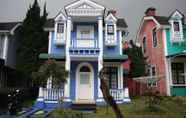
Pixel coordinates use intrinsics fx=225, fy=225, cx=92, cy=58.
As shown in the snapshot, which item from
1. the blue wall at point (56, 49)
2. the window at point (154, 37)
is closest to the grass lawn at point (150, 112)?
the blue wall at point (56, 49)

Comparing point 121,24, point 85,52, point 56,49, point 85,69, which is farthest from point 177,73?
point 56,49

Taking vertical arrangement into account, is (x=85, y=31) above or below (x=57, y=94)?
above

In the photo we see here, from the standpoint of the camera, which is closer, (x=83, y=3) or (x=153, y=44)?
(x=83, y=3)

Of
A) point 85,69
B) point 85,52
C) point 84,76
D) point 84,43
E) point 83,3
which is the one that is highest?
point 83,3

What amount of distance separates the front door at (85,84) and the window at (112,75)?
4.30 ft

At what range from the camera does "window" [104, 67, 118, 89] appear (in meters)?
17.5

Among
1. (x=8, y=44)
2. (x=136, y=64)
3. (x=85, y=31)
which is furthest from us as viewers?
(x=136, y=64)

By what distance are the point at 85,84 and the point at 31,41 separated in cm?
→ 665

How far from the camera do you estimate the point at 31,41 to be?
65.7ft

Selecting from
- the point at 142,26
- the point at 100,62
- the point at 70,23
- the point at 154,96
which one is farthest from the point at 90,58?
the point at 142,26

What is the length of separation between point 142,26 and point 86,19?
31.4ft

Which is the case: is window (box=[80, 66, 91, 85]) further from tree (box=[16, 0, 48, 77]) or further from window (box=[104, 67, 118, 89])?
tree (box=[16, 0, 48, 77])

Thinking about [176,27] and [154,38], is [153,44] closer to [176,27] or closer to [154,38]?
[154,38]

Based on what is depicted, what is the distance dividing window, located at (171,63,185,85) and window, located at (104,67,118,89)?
530 cm
